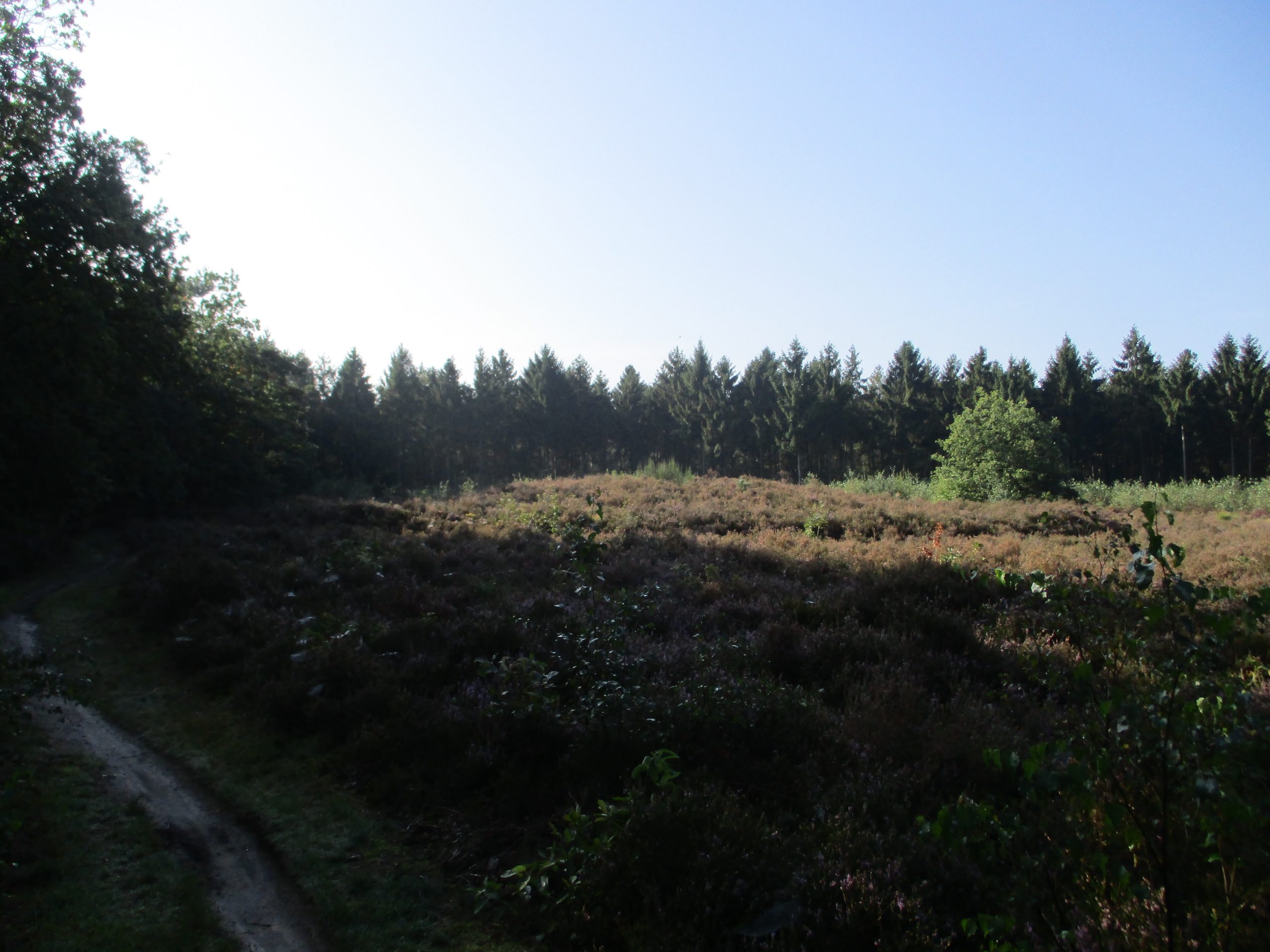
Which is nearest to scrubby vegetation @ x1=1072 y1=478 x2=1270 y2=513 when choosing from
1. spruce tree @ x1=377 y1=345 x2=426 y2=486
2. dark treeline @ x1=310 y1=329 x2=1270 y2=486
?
dark treeline @ x1=310 y1=329 x2=1270 y2=486

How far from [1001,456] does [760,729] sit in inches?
1306

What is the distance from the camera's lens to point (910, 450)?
68938 millimetres

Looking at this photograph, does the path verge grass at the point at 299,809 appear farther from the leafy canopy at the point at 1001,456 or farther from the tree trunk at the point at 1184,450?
the tree trunk at the point at 1184,450

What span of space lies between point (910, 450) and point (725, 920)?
229 ft

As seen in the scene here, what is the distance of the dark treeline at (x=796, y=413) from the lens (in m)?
62.9

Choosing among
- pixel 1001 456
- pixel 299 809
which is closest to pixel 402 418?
pixel 1001 456

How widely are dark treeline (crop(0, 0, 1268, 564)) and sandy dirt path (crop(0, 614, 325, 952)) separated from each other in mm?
12271

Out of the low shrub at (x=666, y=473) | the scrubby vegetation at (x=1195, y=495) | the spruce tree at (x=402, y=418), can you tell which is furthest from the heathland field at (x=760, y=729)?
the spruce tree at (x=402, y=418)

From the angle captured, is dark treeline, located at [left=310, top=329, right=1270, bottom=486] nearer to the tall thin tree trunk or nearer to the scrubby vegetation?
the tall thin tree trunk

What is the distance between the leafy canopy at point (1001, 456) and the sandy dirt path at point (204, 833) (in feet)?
109

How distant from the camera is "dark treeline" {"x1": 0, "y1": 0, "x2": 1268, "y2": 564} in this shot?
1766 cm

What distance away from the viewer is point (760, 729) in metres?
6.58

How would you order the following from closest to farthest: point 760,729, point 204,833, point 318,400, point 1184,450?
point 204,833 → point 760,729 → point 318,400 → point 1184,450

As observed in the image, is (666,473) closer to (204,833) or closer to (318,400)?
(204,833)
